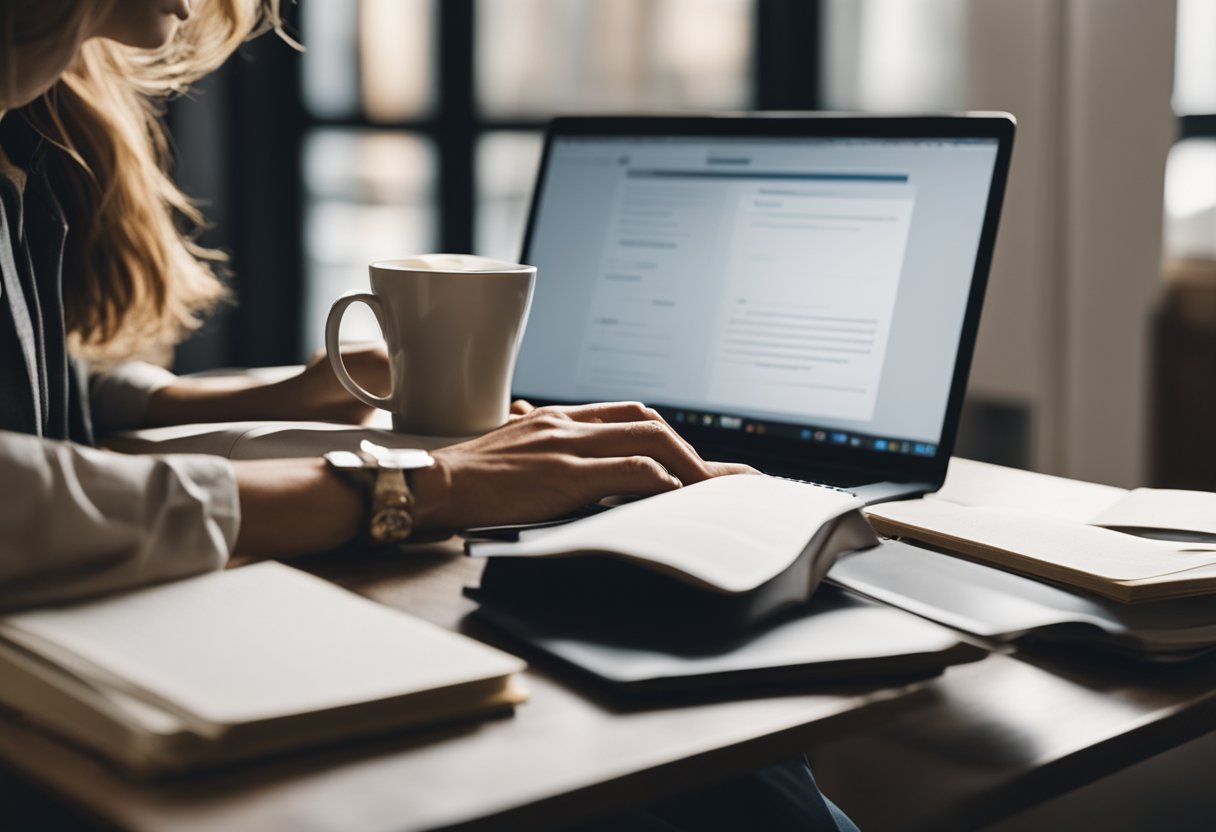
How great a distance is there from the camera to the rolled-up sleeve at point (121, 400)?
1.13 metres

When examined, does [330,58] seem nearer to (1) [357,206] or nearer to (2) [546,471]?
(1) [357,206]

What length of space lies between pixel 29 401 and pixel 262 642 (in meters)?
0.58

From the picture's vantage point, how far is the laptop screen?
88 cm

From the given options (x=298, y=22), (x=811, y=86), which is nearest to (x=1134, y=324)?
(x=811, y=86)

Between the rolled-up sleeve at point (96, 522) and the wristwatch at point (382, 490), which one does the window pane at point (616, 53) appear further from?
the rolled-up sleeve at point (96, 522)

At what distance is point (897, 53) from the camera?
256 cm

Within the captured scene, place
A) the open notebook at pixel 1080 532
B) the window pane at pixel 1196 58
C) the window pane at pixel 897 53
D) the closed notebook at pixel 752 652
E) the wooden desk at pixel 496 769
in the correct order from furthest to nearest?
the window pane at pixel 897 53 → the window pane at pixel 1196 58 → the open notebook at pixel 1080 532 → the closed notebook at pixel 752 652 → the wooden desk at pixel 496 769

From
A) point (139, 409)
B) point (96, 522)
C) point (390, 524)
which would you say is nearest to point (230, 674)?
point (96, 522)

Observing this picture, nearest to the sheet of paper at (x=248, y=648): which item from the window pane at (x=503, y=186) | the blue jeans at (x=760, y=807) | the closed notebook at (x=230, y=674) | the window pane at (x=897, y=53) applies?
the closed notebook at (x=230, y=674)

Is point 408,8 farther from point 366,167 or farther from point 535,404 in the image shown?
point 535,404

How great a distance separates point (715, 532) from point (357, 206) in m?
2.41

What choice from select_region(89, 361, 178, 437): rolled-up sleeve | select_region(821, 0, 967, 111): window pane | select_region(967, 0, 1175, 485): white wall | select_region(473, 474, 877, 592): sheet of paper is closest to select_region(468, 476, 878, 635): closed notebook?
select_region(473, 474, 877, 592): sheet of paper

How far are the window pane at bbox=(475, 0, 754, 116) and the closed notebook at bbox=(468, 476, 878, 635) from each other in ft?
7.41

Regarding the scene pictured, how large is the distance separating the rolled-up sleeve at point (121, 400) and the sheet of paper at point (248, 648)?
24.4 inches
